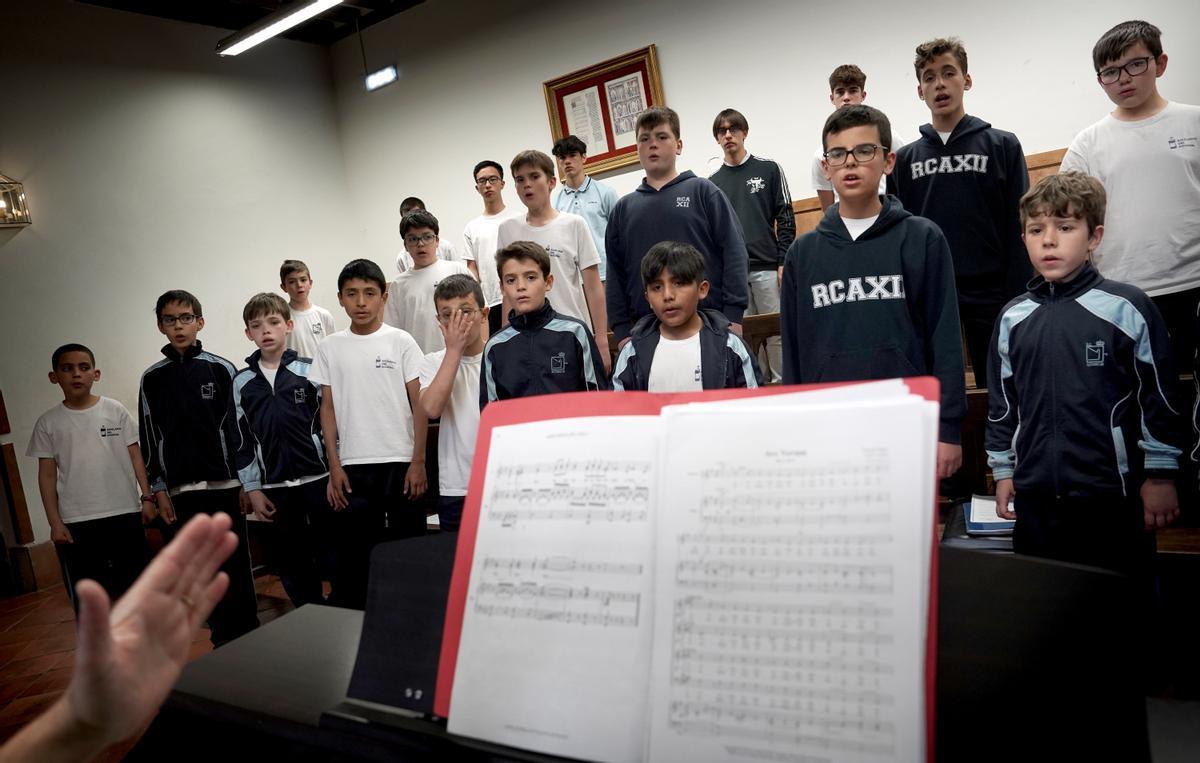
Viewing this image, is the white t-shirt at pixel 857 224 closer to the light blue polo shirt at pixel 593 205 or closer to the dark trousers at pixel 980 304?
the dark trousers at pixel 980 304

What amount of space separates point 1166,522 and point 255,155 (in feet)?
22.5

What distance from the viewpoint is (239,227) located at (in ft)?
21.4

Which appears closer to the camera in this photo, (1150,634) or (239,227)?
(1150,634)

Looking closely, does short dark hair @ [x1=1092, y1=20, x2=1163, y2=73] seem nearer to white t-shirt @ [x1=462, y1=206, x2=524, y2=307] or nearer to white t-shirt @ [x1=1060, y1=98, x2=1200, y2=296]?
white t-shirt @ [x1=1060, y1=98, x2=1200, y2=296]

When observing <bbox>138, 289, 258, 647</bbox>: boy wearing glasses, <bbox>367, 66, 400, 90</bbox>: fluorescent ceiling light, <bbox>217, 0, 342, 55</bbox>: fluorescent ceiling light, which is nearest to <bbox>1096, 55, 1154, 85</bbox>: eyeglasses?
<bbox>138, 289, 258, 647</bbox>: boy wearing glasses

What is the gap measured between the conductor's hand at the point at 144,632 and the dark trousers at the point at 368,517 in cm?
223

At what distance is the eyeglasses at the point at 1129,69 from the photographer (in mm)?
2535

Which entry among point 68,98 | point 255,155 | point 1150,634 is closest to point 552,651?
point 1150,634

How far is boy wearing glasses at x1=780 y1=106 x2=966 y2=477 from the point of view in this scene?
2.03 meters

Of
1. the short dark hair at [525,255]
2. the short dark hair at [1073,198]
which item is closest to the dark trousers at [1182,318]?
the short dark hair at [1073,198]

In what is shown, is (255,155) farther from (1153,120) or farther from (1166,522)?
(1166,522)

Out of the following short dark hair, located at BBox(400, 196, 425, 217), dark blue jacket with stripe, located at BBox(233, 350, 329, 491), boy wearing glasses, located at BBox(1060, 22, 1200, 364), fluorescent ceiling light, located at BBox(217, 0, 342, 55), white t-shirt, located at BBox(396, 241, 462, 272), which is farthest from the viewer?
short dark hair, located at BBox(400, 196, 425, 217)

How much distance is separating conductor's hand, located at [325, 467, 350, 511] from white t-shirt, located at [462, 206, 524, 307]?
5.05ft

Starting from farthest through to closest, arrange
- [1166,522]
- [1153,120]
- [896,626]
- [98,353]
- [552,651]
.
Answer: [98,353] < [1153,120] < [1166,522] < [552,651] < [896,626]
